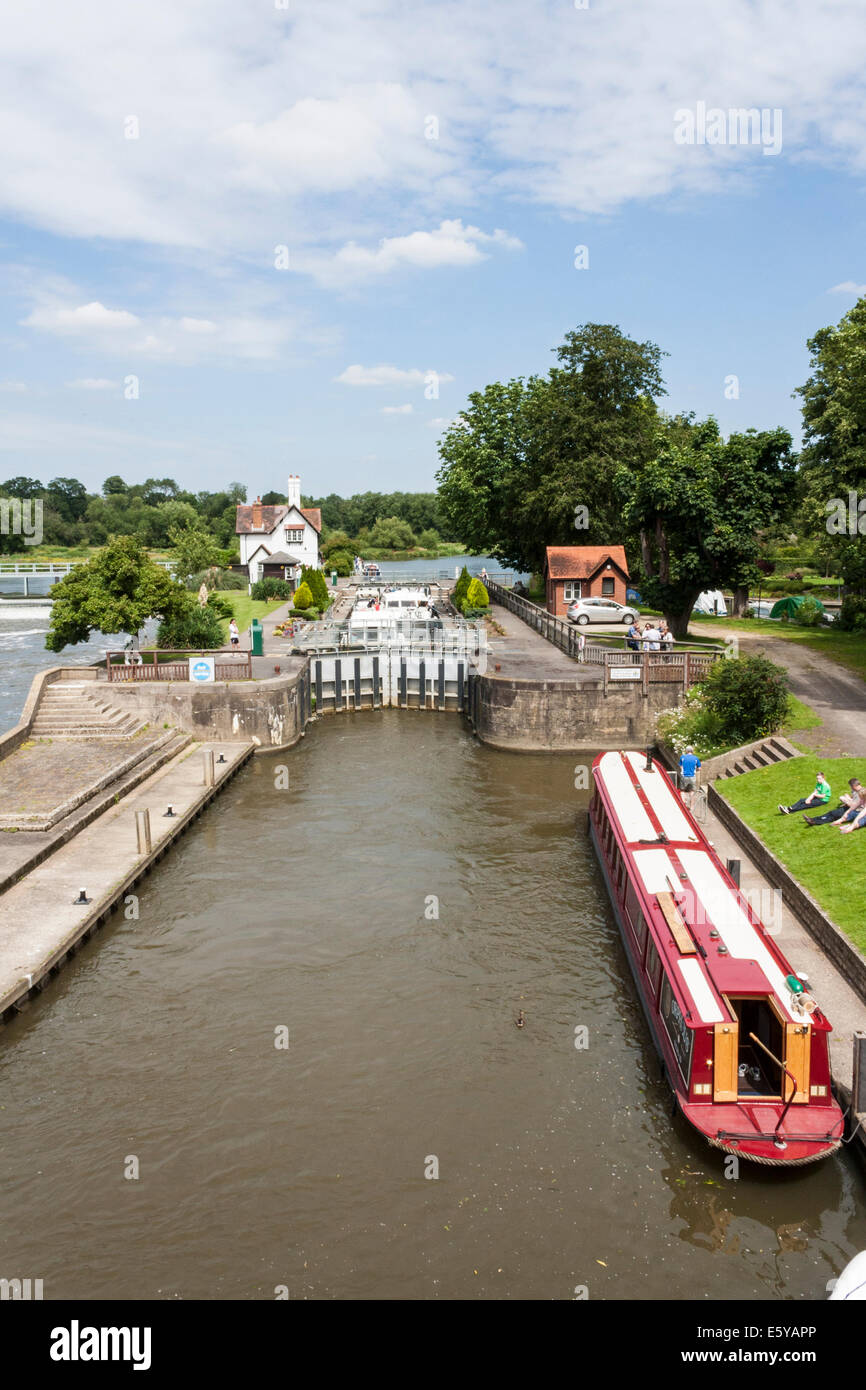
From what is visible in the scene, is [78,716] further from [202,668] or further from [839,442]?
[839,442]

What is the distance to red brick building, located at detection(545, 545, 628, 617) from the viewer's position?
53156 millimetres

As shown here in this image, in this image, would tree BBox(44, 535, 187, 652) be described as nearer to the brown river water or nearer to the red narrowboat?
the brown river water

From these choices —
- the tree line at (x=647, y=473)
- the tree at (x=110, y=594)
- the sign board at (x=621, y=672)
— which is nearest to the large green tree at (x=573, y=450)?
the tree line at (x=647, y=473)

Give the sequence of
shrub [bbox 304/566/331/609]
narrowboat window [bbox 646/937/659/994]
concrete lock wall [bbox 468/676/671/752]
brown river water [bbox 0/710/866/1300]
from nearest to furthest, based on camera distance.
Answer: brown river water [bbox 0/710/866/1300] < narrowboat window [bbox 646/937/659/994] < concrete lock wall [bbox 468/676/671/752] < shrub [bbox 304/566/331/609]

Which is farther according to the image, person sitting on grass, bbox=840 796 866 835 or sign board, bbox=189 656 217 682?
sign board, bbox=189 656 217 682

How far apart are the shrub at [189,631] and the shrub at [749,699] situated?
20574 millimetres

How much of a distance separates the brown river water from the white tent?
1439 inches

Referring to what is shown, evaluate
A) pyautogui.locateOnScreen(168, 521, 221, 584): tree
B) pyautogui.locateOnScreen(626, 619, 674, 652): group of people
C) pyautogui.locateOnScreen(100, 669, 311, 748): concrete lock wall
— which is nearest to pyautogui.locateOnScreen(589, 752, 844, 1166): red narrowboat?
pyautogui.locateOnScreen(100, 669, 311, 748): concrete lock wall

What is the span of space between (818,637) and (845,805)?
83.2 ft

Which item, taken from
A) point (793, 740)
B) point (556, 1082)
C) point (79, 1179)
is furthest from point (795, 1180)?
point (793, 740)

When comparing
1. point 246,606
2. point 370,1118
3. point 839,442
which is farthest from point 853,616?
point 246,606

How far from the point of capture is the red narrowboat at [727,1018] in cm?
1162

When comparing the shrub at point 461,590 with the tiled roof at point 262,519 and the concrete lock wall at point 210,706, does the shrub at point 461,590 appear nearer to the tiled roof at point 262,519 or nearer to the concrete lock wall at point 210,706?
the concrete lock wall at point 210,706

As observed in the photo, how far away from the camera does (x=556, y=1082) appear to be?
556 inches
